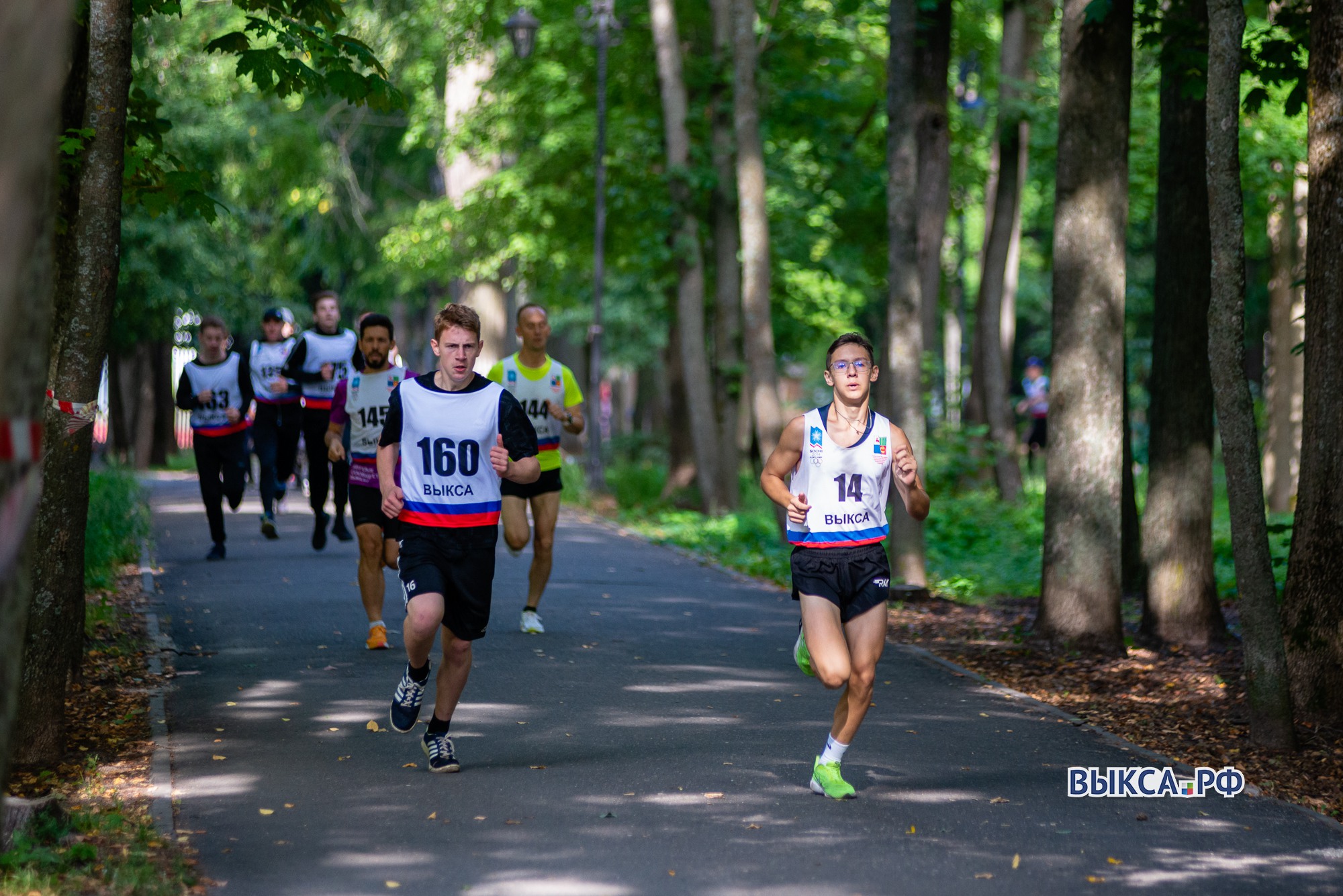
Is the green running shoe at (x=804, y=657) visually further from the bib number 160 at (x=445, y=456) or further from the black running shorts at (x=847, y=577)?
the bib number 160 at (x=445, y=456)

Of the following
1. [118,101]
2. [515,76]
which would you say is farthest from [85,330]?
[515,76]

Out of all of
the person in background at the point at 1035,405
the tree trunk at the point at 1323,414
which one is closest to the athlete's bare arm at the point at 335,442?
the tree trunk at the point at 1323,414

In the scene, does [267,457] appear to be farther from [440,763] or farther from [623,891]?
[623,891]

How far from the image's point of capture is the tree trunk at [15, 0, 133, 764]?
671 cm

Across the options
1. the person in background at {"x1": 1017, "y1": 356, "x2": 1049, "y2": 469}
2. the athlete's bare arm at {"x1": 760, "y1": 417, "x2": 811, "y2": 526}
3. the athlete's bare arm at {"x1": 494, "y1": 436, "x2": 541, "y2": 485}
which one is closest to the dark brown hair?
the athlete's bare arm at {"x1": 760, "y1": 417, "x2": 811, "y2": 526}

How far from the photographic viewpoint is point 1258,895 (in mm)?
5379

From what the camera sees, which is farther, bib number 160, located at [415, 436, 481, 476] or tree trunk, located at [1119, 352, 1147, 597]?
tree trunk, located at [1119, 352, 1147, 597]

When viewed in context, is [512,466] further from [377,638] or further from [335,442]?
[335,442]

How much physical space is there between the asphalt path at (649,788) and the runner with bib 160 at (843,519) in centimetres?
56

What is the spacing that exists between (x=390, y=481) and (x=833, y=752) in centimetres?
224

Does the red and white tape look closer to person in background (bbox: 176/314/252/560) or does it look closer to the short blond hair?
the short blond hair

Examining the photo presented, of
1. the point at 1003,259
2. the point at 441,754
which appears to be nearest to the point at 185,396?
the point at 441,754

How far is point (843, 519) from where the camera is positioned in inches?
262

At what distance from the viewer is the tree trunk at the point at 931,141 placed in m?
17.4
